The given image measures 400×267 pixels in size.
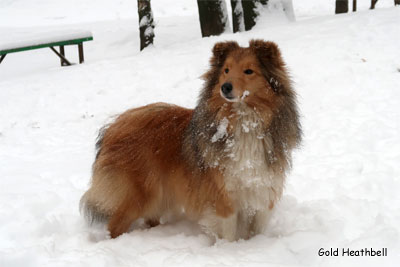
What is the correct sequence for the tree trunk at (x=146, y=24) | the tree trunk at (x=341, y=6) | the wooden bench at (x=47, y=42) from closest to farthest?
the wooden bench at (x=47, y=42)
the tree trunk at (x=146, y=24)
the tree trunk at (x=341, y=6)

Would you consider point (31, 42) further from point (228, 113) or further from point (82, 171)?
point (228, 113)

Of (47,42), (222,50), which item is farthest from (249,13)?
(222,50)

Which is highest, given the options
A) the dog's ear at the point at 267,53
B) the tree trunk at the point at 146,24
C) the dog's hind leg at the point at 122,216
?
the tree trunk at the point at 146,24

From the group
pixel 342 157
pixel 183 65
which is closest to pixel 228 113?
pixel 342 157

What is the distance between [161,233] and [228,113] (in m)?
1.38

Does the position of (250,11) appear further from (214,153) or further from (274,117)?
(214,153)

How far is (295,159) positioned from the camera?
5.24 m

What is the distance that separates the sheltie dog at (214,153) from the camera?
11.0 feet

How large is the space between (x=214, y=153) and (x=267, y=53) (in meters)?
0.92

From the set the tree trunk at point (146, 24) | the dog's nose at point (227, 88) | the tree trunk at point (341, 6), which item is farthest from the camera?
Answer: the tree trunk at point (341, 6)

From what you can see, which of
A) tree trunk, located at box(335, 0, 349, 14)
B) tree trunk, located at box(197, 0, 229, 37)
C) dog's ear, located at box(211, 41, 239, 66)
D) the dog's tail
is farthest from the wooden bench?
dog's ear, located at box(211, 41, 239, 66)

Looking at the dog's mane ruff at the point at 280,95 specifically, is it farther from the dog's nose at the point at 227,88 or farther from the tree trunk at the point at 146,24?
the tree trunk at the point at 146,24

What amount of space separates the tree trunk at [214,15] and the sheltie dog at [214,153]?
23.7 feet

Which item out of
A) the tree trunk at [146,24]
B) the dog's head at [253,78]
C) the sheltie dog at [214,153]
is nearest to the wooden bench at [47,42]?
the tree trunk at [146,24]
